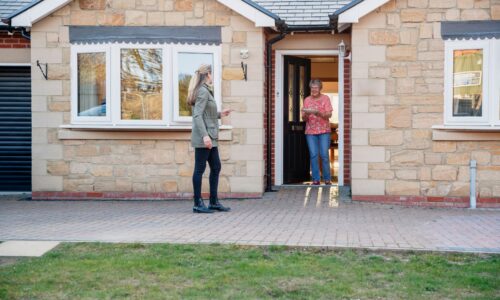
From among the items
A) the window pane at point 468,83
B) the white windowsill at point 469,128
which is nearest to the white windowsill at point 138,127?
the white windowsill at point 469,128

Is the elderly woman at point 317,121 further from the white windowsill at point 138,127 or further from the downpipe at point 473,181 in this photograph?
the downpipe at point 473,181

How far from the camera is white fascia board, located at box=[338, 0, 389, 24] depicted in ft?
37.3

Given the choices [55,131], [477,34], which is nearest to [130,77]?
[55,131]

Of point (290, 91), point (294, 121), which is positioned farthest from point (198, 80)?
point (294, 121)

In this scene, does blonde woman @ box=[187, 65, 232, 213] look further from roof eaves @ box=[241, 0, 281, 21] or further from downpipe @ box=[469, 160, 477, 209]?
downpipe @ box=[469, 160, 477, 209]

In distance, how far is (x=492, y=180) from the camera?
11.3 metres

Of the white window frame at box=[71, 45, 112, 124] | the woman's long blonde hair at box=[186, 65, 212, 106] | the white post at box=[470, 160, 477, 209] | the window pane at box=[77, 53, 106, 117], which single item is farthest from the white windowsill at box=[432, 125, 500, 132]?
A: the window pane at box=[77, 53, 106, 117]

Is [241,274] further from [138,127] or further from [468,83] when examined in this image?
[468,83]

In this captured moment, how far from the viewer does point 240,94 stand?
39.9 ft

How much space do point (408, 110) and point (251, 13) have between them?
9.63ft

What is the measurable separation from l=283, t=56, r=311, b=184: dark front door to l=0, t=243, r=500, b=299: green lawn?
280 inches

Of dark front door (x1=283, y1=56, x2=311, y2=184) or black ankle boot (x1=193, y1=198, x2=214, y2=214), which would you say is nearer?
black ankle boot (x1=193, y1=198, x2=214, y2=214)

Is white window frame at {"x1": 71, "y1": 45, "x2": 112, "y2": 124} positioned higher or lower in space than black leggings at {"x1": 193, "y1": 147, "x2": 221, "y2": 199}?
higher

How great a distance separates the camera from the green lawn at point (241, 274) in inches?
222
